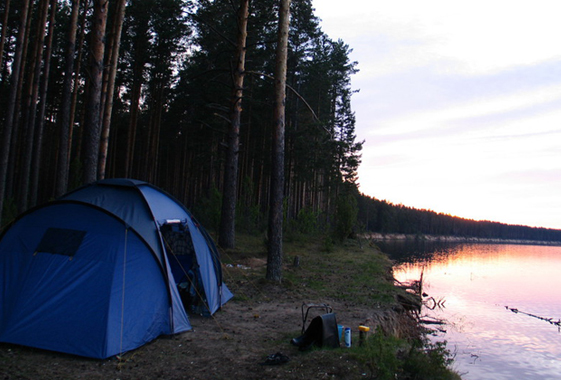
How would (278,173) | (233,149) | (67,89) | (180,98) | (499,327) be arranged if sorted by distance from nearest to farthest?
(278,173), (499,327), (233,149), (67,89), (180,98)

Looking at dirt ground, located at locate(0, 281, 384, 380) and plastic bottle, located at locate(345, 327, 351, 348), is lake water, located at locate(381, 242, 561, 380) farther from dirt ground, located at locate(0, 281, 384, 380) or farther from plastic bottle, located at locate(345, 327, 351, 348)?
dirt ground, located at locate(0, 281, 384, 380)

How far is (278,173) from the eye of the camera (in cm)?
1023

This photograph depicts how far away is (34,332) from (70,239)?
1.35 metres

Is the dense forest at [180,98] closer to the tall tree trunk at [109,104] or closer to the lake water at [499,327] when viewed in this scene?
the tall tree trunk at [109,104]

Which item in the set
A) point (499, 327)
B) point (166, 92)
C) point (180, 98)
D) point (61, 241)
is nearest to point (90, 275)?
point (61, 241)

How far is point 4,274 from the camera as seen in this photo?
5.92 m

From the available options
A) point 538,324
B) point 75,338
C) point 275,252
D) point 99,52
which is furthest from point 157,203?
point 538,324

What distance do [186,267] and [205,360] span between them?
3.01 metres

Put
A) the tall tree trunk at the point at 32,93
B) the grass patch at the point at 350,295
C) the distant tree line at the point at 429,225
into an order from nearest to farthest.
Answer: the grass patch at the point at 350,295 < the tall tree trunk at the point at 32,93 < the distant tree line at the point at 429,225

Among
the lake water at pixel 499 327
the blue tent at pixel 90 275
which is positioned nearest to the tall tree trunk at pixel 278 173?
the blue tent at pixel 90 275

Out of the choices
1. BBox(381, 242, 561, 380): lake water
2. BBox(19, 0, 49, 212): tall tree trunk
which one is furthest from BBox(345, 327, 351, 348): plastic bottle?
BBox(19, 0, 49, 212): tall tree trunk

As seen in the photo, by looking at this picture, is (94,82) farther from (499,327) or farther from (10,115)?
(499,327)

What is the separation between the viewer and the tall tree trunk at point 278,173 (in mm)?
10133

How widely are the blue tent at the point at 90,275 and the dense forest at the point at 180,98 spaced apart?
3.59 meters
